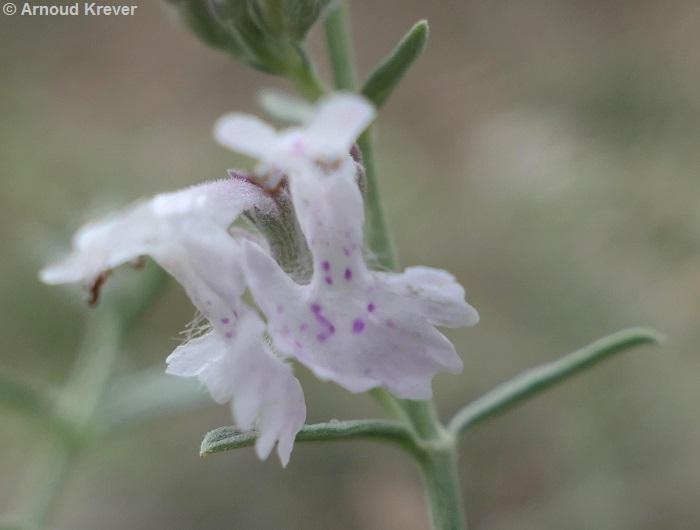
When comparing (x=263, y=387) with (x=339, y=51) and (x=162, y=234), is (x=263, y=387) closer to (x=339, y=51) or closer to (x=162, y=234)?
(x=162, y=234)

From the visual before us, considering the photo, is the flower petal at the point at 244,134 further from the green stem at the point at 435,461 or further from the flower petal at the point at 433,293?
the green stem at the point at 435,461

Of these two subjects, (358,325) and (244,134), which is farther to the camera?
(358,325)

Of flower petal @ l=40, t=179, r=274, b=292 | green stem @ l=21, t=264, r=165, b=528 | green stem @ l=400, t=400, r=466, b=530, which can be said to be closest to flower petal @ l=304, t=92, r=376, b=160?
flower petal @ l=40, t=179, r=274, b=292

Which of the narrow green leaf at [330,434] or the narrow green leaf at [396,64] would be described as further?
the narrow green leaf at [396,64]

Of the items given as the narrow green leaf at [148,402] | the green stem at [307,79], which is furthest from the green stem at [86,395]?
the green stem at [307,79]

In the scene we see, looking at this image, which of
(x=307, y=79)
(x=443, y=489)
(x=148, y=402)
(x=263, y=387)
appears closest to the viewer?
(x=263, y=387)

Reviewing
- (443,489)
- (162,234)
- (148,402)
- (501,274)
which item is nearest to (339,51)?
(162,234)
